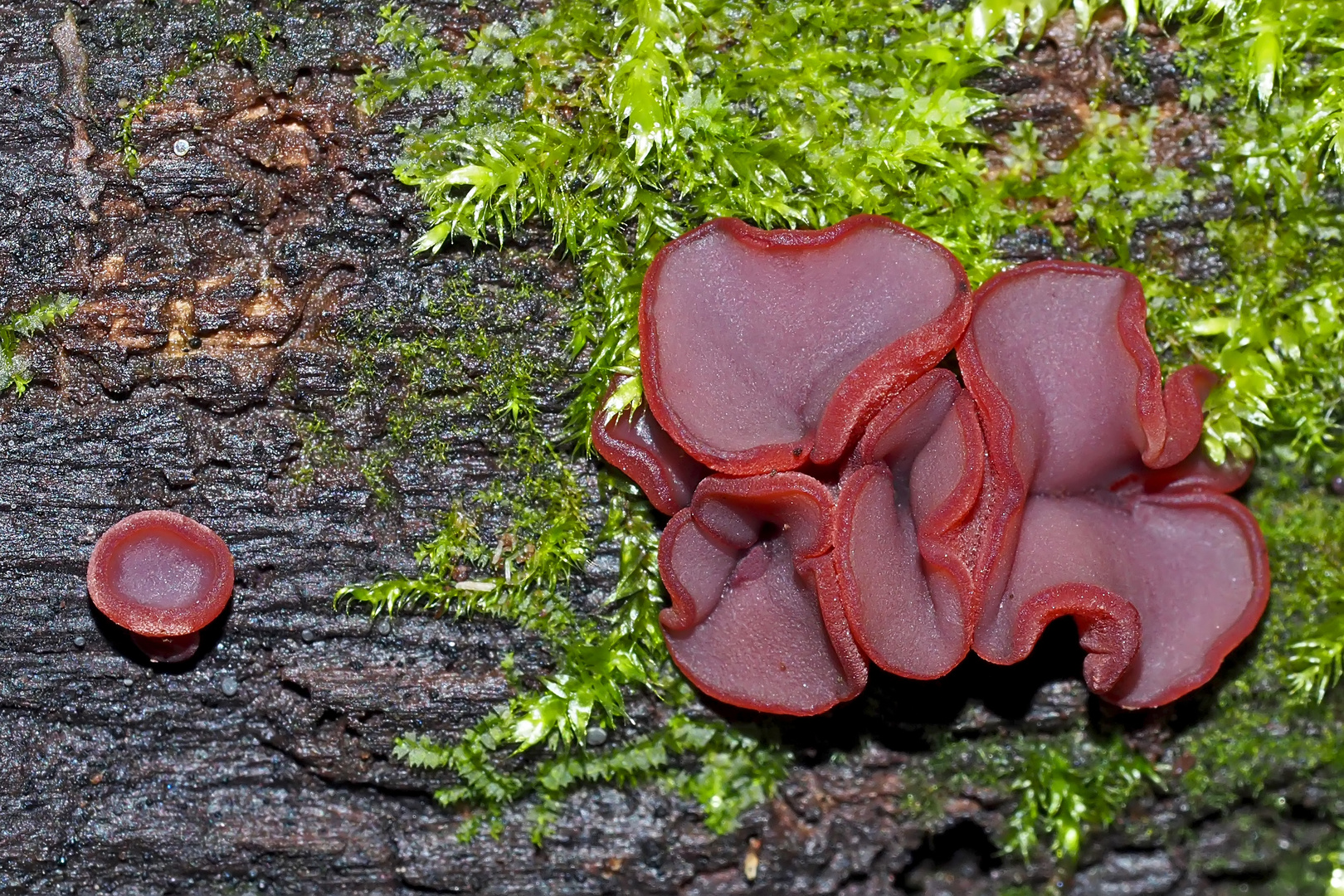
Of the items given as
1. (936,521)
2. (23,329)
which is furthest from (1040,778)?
(23,329)

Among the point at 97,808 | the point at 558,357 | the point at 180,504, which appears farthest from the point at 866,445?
the point at 97,808

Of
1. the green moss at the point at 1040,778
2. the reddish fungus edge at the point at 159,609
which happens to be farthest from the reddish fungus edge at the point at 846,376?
the reddish fungus edge at the point at 159,609

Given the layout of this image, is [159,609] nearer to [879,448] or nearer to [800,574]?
[800,574]

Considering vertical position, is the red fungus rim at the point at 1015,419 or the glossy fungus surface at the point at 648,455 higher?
the red fungus rim at the point at 1015,419

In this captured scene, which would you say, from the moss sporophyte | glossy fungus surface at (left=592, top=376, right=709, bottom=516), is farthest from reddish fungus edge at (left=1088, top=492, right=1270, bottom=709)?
glossy fungus surface at (left=592, top=376, right=709, bottom=516)

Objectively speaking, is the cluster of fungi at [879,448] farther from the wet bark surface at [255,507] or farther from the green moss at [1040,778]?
the green moss at [1040,778]

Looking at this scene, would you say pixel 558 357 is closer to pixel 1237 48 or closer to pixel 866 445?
pixel 866 445

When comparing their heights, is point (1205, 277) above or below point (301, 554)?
above
